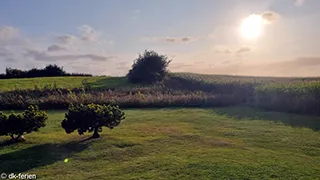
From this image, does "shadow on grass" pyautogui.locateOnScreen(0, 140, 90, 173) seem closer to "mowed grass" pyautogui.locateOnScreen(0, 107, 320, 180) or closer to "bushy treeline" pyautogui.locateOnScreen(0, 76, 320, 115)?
"mowed grass" pyautogui.locateOnScreen(0, 107, 320, 180)

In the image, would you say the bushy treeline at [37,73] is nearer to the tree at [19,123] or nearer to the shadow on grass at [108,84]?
the shadow on grass at [108,84]

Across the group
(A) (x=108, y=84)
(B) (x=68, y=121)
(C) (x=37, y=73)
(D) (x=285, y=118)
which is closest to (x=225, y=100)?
(D) (x=285, y=118)

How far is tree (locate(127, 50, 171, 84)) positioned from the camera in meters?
38.9

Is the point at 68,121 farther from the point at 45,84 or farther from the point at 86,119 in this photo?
the point at 45,84

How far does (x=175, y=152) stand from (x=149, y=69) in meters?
30.4

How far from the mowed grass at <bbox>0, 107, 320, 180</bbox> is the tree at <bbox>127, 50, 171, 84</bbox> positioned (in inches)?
967

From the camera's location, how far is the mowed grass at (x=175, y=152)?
7.83 metres

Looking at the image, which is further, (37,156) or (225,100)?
(225,100)

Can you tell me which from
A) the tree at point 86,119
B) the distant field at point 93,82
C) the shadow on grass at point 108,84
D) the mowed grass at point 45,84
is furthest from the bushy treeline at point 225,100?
the tree at point 86,119

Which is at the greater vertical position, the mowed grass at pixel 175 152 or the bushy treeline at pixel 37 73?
the bushy treeline at pixel 37 73

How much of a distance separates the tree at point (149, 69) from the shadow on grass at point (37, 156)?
27.9m

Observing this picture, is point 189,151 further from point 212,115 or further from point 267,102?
point 267,102

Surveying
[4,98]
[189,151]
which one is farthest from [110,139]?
[4,98]

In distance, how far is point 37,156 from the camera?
9.40m
